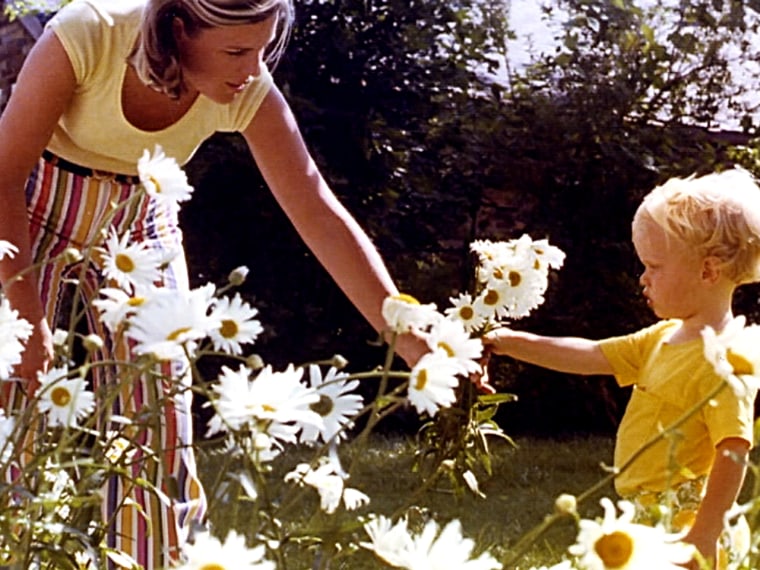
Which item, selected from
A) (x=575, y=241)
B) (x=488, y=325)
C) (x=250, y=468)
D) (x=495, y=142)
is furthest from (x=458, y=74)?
(x=250, y=468)

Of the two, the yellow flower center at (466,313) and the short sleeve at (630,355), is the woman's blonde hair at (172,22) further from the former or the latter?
the short sleeve at (630,355)

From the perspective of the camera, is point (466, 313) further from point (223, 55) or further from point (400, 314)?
point (400, 314)

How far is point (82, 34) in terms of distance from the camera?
216 cm

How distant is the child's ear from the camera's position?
2.28m

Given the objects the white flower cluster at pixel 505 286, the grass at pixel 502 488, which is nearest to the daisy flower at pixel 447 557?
the white flower cluster at pixel 505 286

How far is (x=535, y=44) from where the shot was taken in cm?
587

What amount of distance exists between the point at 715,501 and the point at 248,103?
0.94 meters

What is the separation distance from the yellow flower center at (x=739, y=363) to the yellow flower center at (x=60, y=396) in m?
0.56

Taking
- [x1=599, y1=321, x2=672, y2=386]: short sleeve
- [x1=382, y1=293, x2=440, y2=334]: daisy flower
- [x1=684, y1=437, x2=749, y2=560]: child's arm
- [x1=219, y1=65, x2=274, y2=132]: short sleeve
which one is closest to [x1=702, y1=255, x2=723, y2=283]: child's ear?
[x1=599, y1=321, x2=672, y2=386]: short sleeve

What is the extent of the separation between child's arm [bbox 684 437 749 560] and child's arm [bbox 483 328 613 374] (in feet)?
1.41

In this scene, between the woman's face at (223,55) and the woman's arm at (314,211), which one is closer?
the woman's face at (223,55)

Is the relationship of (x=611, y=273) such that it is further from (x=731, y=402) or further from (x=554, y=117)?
(x=731, y=402)

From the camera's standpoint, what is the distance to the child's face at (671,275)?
2.29 metres

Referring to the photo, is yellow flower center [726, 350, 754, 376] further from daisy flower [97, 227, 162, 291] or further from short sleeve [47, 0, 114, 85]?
short sleeve [47, 0, 114, 85]
